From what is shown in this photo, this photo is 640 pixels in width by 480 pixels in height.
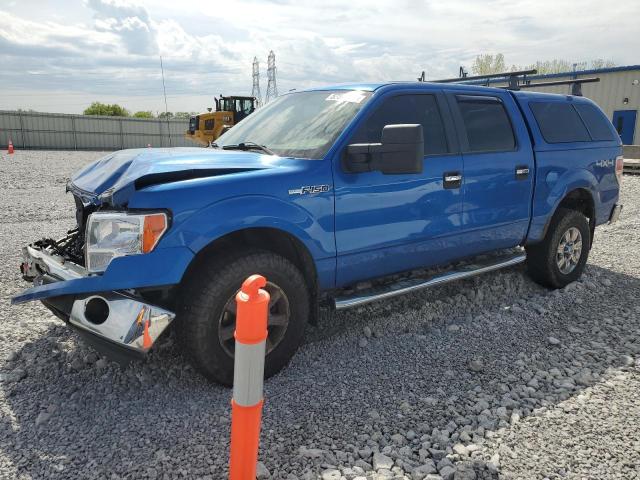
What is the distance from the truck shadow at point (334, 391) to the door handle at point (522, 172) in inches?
47.2

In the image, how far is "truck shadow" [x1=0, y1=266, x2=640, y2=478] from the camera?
266cm

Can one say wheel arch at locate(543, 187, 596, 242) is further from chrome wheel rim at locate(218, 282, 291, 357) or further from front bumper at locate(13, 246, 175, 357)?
front bumper at locate(13, 246, 175, 357)

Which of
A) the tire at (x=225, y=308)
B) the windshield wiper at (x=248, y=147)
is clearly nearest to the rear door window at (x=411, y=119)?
the windshield wiper at (x=248, y=147)

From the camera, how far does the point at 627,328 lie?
4.36m

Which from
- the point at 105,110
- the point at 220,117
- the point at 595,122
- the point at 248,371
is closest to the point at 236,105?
the point at 220,117

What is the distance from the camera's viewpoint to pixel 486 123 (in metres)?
4.54

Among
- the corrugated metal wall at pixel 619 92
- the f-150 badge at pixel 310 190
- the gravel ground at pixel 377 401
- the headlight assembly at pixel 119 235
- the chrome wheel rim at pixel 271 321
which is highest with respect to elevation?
the corrugated metal wall at pixel 619 92

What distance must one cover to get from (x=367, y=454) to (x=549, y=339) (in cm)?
214

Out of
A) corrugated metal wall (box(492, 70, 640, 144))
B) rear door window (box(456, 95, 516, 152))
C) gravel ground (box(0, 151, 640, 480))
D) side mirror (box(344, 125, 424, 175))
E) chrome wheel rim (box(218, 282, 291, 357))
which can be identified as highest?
corrugated metal wall (box(492, 70, 640, 144))

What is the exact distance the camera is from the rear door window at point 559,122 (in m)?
5.01

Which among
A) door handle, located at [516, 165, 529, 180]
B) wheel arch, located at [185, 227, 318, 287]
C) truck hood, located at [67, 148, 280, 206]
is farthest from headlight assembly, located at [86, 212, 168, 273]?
door handle, located at [516, 165, 529, 180]

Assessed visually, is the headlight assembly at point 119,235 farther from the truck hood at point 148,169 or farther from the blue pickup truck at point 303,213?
the truck hood at point 148,169

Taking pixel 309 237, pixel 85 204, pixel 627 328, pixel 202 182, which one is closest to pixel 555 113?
pixel 627 328

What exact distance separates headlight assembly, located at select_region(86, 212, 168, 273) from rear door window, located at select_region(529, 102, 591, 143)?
3790mm
